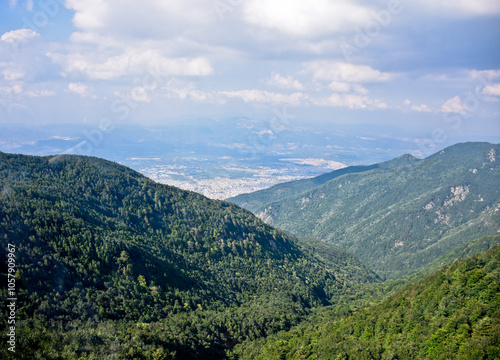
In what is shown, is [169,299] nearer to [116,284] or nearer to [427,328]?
[116,284]

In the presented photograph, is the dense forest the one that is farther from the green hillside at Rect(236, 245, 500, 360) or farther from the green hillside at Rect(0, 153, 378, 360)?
the green hillside at Rect(0, 153, 378, 360)

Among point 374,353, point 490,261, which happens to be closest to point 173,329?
point 374,353

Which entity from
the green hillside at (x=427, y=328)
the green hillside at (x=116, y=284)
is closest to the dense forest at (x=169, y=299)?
the green hillside at (x=427, y=328)

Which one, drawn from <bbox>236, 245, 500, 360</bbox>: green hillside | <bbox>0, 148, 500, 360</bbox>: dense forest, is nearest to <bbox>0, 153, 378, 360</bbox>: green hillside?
<bbox>0, 148, 500, 360</bbox>: dense forest

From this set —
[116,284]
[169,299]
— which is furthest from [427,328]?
[116,284]

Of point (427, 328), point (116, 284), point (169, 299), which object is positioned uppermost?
point (427, 328)

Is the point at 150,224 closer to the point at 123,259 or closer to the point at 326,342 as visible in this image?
the point at 123,259
